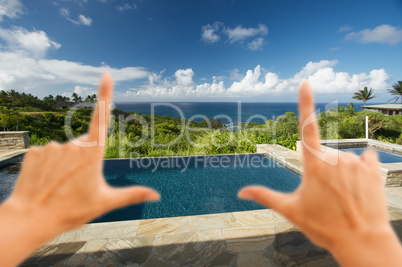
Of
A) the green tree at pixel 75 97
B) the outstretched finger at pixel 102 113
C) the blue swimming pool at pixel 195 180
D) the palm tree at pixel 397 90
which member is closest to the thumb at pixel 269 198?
the outstretched finger at pixel 102 113

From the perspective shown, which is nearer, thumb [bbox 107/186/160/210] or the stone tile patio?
thumb [bbox 107/186/160/210]

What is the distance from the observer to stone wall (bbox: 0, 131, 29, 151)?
8.24 metres

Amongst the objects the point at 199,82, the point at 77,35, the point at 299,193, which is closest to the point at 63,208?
the point at 299,193

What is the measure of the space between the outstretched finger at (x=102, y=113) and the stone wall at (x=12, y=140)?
Result: 11.0m

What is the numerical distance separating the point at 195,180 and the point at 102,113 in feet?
17.8

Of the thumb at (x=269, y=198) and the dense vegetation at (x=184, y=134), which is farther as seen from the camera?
the dense vegetation at (x=184, y=134)

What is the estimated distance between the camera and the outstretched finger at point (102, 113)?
0.62 meters

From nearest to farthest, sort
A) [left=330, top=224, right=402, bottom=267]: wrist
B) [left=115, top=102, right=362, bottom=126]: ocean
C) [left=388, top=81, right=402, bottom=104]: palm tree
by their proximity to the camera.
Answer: [left=330, top=224, right=402, bottom=267]: wrist < [left=115, top=102, right=362, bottom=126]: ocean < [left=388, top=81, right=402, bottom=104]: palm tree

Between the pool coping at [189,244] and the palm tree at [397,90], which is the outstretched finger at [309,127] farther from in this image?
the palm tree at [397,90]

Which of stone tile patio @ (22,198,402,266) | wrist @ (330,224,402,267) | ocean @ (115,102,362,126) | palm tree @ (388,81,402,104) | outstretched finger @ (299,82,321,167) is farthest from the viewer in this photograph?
palm tree @ (388,81,402,104)

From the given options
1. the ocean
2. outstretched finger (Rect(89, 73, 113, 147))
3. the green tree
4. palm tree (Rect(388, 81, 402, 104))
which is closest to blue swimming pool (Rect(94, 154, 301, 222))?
outstretched finger (Rect(89, 73, 113, 147))

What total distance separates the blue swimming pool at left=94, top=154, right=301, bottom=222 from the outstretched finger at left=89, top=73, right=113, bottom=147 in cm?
395

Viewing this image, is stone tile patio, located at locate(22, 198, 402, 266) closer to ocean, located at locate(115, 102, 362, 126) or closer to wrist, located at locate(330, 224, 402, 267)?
wrist, located at locate(330, 224, 402, 267)

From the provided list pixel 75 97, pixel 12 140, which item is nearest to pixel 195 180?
pixel 12 140
